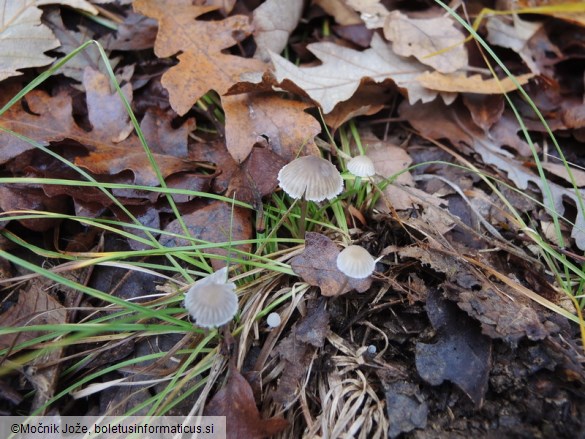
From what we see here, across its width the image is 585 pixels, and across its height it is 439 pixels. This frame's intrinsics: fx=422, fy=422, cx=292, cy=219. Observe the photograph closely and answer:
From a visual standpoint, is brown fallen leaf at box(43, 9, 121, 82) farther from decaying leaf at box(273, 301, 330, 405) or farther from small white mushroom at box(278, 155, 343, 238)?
decaying leaf at box(273, 301, 330, 405)

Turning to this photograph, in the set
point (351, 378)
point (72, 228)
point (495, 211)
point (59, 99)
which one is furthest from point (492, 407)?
point (59, 99)

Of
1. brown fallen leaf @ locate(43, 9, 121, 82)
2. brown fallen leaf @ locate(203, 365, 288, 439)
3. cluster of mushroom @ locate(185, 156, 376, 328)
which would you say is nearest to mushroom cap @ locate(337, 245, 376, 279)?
cluster of mushroom @ locate(185, 156, 376, 328)

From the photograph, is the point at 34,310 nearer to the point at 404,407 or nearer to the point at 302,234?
→ the point at 302,234

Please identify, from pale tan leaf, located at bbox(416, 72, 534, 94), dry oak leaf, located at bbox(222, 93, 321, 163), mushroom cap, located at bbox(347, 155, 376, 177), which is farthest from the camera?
pale tan leaf, located at bbox(416, 72, 534, 94)

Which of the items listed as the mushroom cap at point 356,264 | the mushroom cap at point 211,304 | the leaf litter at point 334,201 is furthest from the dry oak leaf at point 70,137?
the mushroom cap at point 356,264

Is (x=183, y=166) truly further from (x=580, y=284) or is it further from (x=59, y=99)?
(x=580, y=284)

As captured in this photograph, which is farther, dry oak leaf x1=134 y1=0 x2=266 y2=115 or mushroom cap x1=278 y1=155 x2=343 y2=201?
dry oak leaf x1=134 y1=0 x2=266 y2=115
